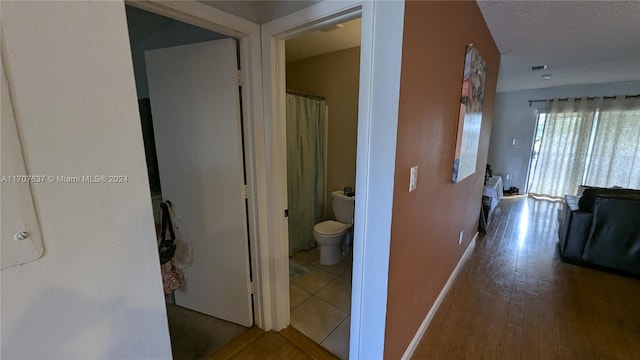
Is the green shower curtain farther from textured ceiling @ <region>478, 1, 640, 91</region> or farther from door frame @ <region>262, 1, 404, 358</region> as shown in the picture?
textured ceiling @ <region>478, 1, 640, 91</region>

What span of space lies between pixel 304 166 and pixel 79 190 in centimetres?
248

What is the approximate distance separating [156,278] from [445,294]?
2245 mm

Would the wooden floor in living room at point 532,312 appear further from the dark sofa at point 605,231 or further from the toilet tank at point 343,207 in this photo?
the toilet tank at point 343,207

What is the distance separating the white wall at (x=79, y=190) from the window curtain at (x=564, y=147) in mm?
6808

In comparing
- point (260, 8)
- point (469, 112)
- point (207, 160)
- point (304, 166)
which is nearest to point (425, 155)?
point (469, 112)

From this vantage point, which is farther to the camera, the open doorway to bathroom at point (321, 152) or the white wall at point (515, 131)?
the white wall at point (515, 131)

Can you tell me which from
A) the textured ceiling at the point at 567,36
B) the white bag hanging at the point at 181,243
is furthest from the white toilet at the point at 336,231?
the textured ceiling at the point at 567,36

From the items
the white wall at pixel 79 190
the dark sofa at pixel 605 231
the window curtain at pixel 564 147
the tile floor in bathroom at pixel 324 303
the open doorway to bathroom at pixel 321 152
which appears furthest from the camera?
the window curtain at pixel 564 147

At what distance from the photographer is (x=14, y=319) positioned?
1.44 ft

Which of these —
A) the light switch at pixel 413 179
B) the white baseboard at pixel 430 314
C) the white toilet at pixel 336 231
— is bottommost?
the white baseboard at pixel 430 314

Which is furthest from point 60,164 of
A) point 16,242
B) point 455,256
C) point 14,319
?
point 455,256

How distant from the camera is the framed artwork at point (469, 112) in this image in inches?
71.6

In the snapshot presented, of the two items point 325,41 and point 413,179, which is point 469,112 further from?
point 325,41

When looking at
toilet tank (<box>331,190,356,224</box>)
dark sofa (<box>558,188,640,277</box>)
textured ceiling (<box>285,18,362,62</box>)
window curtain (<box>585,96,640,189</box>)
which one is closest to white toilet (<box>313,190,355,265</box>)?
toilet tank (<box>331,190,356,224</box>)
